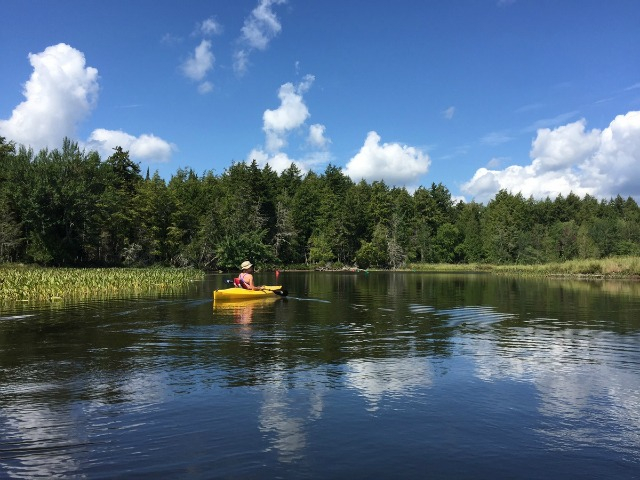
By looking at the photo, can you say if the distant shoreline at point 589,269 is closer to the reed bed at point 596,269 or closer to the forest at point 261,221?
the reed bed at point 596,269

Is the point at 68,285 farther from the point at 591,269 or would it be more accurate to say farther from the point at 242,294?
the point at 591,269

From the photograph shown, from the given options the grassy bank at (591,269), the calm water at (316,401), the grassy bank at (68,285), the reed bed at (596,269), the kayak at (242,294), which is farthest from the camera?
the grassy bank at (591,269)

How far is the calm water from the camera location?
6.87 m

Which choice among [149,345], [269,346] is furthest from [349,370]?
[149,345]

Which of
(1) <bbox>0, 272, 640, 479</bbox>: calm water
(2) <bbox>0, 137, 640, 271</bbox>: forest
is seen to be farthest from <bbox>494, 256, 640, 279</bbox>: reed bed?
(1) <bbox>0, 272, 640, 479</bbox>: calm water

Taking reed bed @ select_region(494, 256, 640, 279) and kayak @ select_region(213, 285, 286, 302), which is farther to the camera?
reed bed @ select_region(494, 256, 640, 279)

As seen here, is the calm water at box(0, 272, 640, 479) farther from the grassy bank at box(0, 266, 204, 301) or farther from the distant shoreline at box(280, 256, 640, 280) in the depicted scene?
the distant shoreline at box(280, 256, 640, 280)

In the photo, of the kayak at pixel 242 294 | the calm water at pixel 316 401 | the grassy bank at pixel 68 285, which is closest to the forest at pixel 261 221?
the grassy bank at pixel 68 285

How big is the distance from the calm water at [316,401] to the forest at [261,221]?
48.1m

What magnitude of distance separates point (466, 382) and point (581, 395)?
7.47 ft

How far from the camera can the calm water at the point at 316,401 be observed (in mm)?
6867

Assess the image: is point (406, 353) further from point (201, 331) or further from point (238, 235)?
point (238, 235)

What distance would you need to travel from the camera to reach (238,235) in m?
83.1

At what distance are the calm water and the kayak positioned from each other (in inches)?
317
